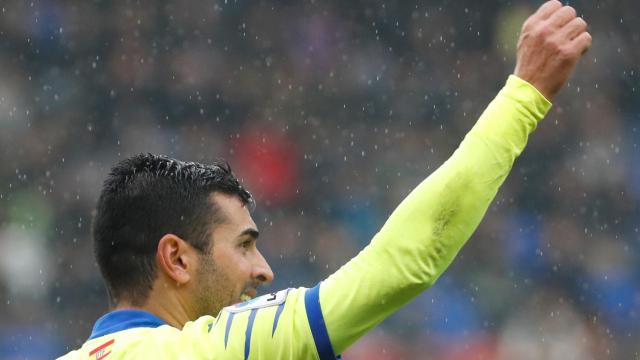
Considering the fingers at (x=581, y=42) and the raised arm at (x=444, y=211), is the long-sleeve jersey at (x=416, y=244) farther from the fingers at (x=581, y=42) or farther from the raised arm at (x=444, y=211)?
the fingers at (x=581, y=42)

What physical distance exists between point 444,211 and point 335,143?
773 centimetres

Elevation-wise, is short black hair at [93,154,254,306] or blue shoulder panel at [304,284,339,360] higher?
short black hair at [93,154,254,306]

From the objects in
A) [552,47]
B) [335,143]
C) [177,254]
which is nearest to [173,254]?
[177,254]

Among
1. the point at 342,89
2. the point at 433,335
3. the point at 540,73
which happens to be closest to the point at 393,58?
the point at 342,89

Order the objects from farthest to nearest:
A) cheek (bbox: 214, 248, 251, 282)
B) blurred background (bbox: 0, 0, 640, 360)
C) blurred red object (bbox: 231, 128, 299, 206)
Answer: blurred red object (bbox: 231, 128, 299, 206), blurred background (bbox: 0, 0, 640, 360), cheek (bbox: 214, 248, 251, 282)

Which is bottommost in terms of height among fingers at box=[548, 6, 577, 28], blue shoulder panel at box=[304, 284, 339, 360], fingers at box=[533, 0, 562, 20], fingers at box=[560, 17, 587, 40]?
blue shoulder panel at box=[304, 284, 339, 360]

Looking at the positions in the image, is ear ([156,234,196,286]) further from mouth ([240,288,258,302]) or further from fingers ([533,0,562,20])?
fingers ([533,0,562,20])

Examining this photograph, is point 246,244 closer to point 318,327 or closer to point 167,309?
point 167,309

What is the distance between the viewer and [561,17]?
6.89 feet

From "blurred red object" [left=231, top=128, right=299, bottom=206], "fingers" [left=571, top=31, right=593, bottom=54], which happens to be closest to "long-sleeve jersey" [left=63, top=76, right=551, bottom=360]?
"fingers" [left=571, top=31, right=593, bottom=54]

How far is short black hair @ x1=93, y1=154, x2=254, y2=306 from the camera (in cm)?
254

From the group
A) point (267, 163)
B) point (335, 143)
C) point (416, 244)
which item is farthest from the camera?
point (335, 143)

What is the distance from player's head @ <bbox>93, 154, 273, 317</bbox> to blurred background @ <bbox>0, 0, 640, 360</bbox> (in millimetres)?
5839

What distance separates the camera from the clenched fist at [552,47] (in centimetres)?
209
